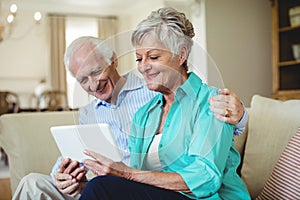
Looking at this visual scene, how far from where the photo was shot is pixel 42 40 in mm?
6336

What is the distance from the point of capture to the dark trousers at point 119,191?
1.10m

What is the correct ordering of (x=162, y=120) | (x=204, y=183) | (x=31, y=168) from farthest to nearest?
(x=31, y=168) < (x=162, y=120) < (x=204, y=183)

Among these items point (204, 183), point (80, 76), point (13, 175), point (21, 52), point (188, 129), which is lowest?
point (13, 175)

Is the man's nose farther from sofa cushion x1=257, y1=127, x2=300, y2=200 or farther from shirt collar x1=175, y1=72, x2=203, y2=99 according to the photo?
sofa cushion x1=257, y1=127, x2=300, y2=200

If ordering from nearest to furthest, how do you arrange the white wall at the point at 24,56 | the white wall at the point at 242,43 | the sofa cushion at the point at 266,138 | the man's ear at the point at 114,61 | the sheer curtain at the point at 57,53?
the man's ear at the point at 114,61 → the sofa cushion at the point at 266,138 → the white wall at the point at 242,43 → the white wall at the point at 24,56 → the sheer curtain at the point at 57,53

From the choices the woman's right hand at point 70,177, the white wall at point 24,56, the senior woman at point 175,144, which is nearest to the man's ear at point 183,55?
the senior woman at point 175,144

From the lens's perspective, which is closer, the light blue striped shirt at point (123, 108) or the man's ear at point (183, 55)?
the man's ear at point (183, 55)

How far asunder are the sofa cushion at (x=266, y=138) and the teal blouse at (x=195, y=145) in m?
0.49

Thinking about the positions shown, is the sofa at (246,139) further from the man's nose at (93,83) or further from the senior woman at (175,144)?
the man's nose at (93,83)

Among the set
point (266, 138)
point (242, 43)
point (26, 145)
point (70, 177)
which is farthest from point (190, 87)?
point (242, 43)

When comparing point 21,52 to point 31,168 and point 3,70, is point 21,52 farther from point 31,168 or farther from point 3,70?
point 31,168

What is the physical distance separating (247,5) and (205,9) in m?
0.53

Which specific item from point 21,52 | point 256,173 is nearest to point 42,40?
point 21,52

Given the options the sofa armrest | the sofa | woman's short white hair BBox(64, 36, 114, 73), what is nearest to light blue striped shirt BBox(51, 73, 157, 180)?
woman's short white hair BBox(64, 36, 114, 73)
